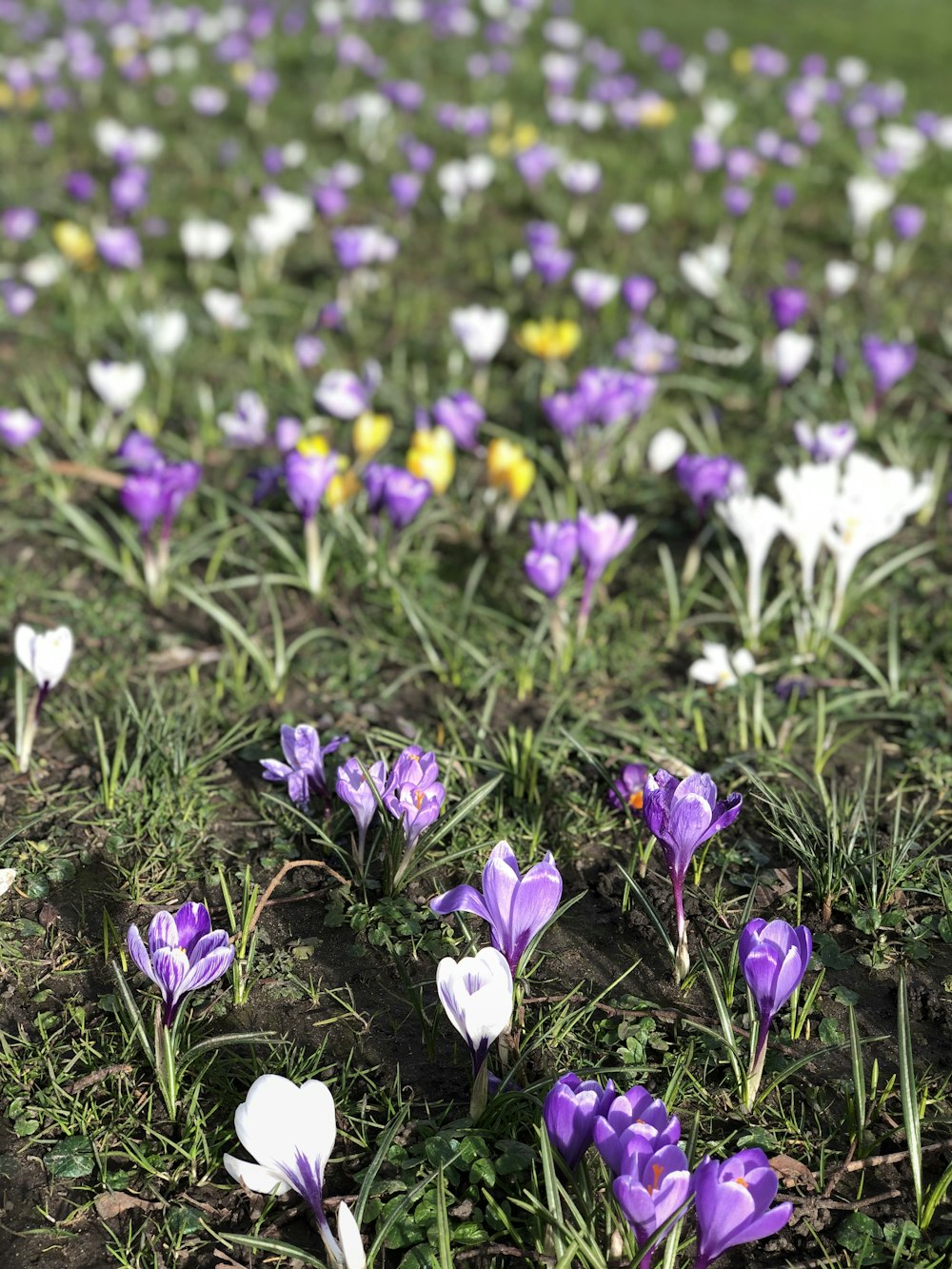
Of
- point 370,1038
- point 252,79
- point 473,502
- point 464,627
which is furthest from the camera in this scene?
point 252,79

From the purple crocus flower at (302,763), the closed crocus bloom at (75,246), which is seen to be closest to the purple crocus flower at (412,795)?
the purple crocus flower at (302,763)

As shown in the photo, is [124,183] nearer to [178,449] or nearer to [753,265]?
[178,449]

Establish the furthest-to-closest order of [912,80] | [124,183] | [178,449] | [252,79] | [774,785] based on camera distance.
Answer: [912,80] → [252,79] → [124,183] → [178,449] → [774,785]

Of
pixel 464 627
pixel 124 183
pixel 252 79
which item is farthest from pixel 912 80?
pixel 464 627

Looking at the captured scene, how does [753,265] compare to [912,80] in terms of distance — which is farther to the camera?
[912,80]

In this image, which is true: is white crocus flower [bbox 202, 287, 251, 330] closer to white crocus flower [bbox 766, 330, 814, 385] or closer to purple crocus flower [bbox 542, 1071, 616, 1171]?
white crocus flower [bbox 766, 330, 814, 385]

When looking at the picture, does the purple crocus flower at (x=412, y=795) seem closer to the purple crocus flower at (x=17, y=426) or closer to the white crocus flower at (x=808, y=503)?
the white crocus flower at (x=808, y=503)

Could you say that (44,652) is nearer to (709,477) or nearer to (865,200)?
(709,477)
